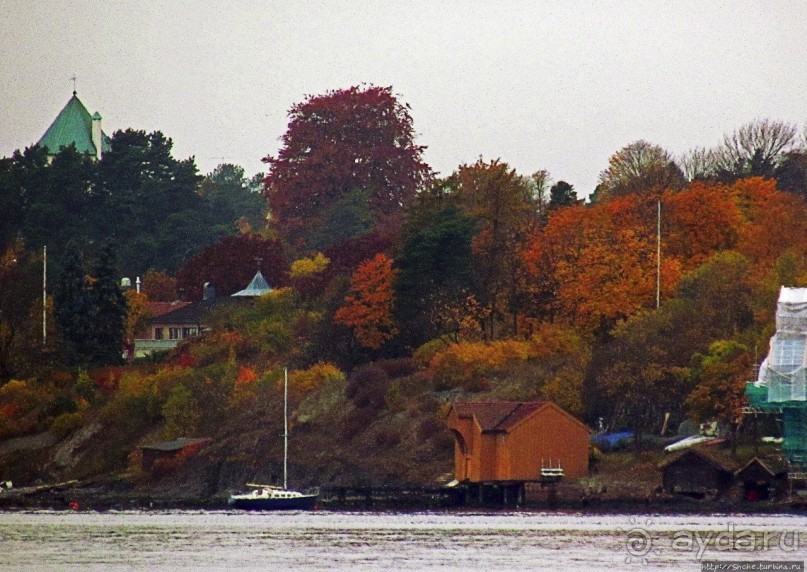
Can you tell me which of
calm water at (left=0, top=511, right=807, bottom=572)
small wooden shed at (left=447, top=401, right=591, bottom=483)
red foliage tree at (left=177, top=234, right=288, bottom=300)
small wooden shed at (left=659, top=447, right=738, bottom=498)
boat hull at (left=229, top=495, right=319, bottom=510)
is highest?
red foliage tree at (left=177, top=234, right=288, bottom=300)

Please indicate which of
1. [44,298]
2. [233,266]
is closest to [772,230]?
[233,266]

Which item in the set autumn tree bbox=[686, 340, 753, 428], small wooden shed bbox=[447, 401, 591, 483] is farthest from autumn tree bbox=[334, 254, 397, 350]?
autumn tree bbox=[686, 340, 753, 428]

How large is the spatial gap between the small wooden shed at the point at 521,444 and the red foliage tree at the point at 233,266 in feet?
180

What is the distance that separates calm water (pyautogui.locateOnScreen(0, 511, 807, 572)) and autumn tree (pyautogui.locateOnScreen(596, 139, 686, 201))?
Answer: 149 ft

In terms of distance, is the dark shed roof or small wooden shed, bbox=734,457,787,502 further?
the dark shed roof

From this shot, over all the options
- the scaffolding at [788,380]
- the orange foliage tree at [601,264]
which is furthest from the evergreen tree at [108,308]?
the scaffolding at [788,380]

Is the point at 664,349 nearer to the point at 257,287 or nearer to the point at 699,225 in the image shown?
the point at 699,225

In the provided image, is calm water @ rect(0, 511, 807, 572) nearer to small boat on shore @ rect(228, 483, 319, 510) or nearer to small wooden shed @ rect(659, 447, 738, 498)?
small boat on shore @ rect(228, 483, 319, 510)

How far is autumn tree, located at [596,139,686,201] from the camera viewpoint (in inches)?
6142

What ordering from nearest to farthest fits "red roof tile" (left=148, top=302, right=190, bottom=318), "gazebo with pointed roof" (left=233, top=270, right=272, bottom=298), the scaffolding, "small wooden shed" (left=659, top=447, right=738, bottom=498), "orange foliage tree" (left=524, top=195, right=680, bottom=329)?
the scaffolding < "small wooden shed" (left=659, top=447, right=738, bottom=498) < "orange foliage tree" (left=524, top=195, right=680, bottom=329) < "gazebo with pointed roof" (left=233, top=270, right=272, bottom=298) < "red roof tile" (left=148, top=302, right=190, bottom=318)

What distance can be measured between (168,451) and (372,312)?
15819 millimetres

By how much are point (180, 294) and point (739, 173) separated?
45149mm

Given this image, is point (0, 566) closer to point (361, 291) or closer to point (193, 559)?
point (193, 559)

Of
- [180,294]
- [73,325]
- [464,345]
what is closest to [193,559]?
[464,345]
